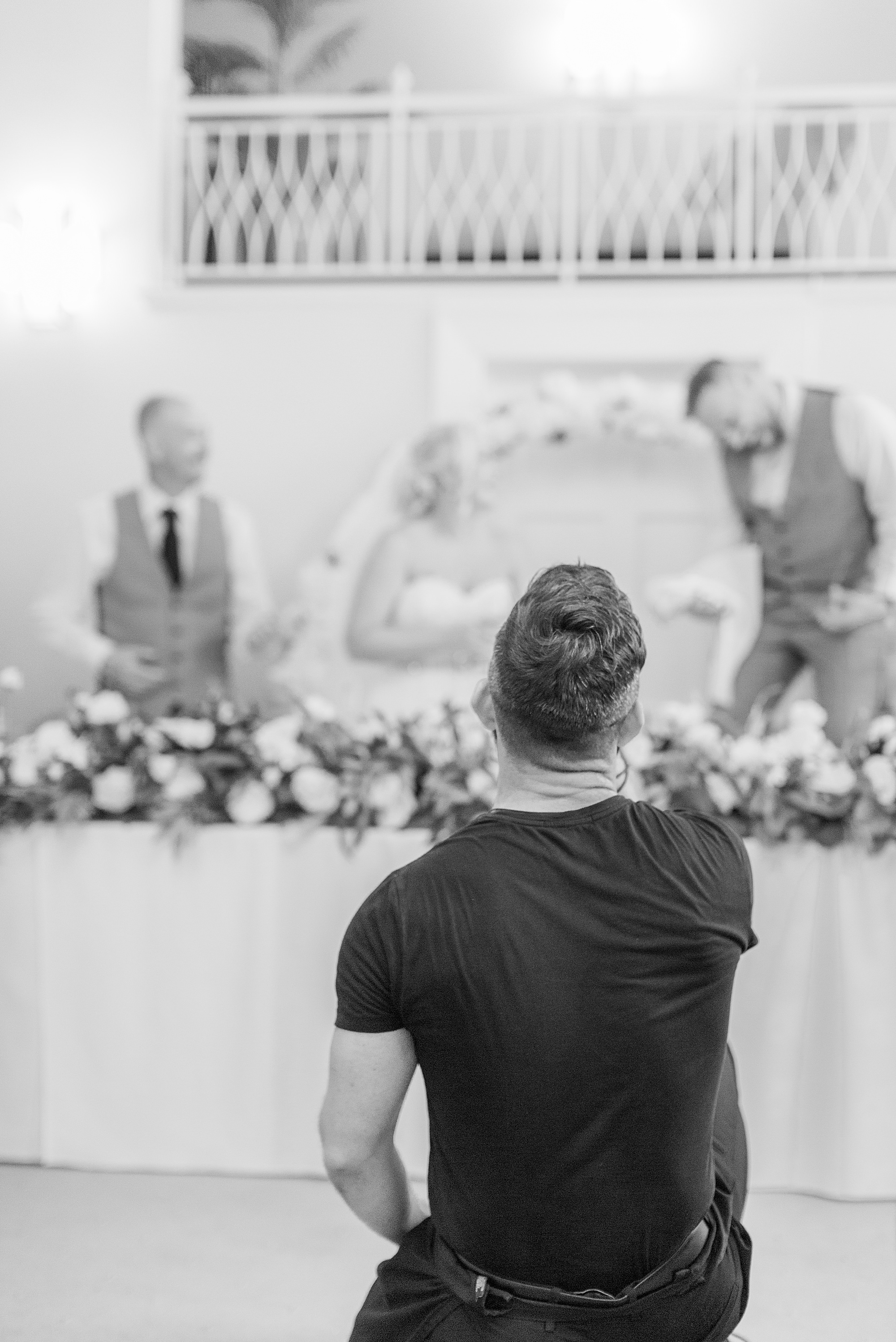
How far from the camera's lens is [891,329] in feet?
17.6

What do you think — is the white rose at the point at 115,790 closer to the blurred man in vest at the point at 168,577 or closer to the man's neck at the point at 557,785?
Result: the man's neck at the point at 557,785

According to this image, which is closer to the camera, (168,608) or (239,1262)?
(239,1262)

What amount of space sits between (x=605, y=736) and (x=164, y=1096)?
155 centimetres

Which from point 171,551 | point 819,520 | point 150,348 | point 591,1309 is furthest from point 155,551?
point 591,1309

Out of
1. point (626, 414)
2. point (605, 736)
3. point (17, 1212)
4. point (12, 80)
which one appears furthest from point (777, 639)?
point (12, 80)

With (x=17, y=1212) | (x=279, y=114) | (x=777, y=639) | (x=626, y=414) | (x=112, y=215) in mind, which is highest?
(x=279, y=114)

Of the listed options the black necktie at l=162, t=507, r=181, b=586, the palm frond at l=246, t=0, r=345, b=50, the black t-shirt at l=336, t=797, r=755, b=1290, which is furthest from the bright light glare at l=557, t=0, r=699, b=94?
the black t-shirt at l=336, t=797, r=755, b=1290

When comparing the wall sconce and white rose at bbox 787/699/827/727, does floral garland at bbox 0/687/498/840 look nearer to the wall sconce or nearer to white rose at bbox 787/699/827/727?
white rose at bbox 787/699/827/727

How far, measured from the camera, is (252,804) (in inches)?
93.3

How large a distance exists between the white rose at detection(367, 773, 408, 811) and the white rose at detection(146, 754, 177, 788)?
375 mm

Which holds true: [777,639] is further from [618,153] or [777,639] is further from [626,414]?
[618,153]

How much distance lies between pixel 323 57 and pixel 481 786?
5.91 metres

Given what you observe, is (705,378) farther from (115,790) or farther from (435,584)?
(115,790)

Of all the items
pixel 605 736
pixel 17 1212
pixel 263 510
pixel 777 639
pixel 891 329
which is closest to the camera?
pixel 605 736
